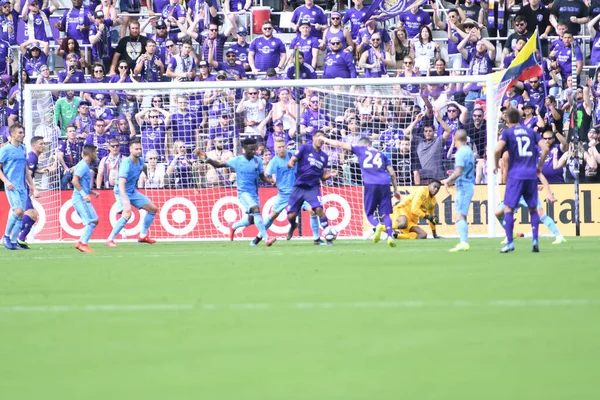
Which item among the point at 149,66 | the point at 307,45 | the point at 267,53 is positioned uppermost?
the point at 307,45

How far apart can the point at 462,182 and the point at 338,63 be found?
808 centimetres

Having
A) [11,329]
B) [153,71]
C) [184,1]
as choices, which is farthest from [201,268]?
[184,1]

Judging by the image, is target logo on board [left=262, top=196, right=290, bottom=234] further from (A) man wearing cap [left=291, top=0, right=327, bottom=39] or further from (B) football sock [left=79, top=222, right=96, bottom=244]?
(B) football sock [left=79, top=222, right=96, bottom=244]

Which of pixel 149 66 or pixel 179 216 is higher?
pixel 149 66

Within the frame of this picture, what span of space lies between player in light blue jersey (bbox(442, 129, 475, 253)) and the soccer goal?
213 inches

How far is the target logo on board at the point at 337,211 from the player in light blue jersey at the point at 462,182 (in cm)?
581

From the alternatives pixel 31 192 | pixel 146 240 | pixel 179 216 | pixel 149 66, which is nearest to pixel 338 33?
pixel 149 66

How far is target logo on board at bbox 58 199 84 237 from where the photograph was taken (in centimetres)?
2286

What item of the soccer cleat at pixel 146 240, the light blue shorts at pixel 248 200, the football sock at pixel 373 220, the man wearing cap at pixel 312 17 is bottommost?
the soccer cleat at pixel 146 240

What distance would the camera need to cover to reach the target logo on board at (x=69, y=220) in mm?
22859

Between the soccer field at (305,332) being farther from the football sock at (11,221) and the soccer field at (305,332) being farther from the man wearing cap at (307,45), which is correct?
the man wearing cap at (307,45)

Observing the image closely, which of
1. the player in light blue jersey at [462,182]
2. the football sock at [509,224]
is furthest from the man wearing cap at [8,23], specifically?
the football sock at [509,224]

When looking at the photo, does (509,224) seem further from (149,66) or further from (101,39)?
(101,39)

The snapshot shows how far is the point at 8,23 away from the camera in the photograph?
87.9 ft
